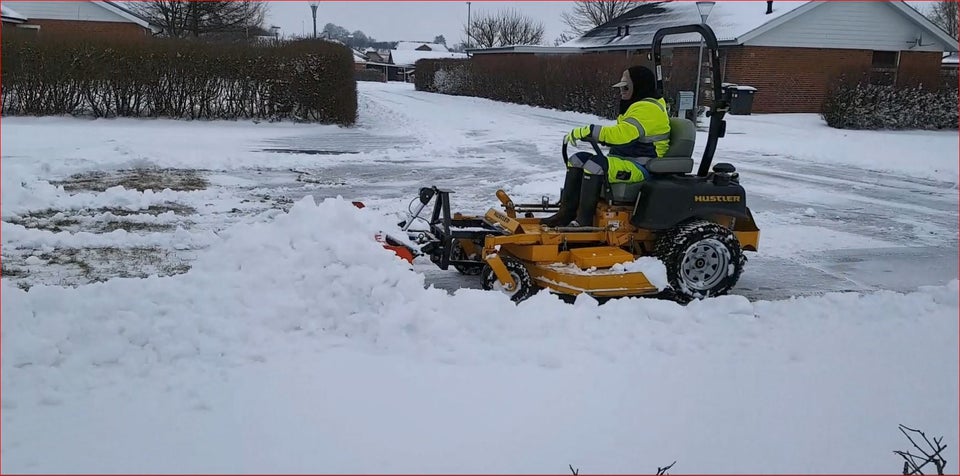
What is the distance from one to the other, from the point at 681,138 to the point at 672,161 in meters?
0.20

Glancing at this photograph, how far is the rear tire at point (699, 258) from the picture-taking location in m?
5.63

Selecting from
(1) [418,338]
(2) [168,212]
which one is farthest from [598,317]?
(2) [168,212]

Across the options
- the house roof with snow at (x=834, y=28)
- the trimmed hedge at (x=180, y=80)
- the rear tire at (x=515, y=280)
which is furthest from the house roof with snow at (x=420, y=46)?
the rear tire at (x=515, y=280)

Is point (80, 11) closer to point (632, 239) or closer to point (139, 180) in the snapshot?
point (139, 180)

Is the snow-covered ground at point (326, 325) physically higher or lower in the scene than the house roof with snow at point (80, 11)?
lower

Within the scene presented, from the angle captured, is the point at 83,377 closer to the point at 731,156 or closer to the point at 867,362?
the point at 867,362

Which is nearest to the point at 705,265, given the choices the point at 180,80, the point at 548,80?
the point at 180,80

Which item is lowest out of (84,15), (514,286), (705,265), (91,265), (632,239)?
(91,265)

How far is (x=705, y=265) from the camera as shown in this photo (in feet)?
19.1

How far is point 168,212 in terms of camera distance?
26.8ft

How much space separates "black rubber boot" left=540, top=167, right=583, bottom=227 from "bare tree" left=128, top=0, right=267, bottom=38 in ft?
101

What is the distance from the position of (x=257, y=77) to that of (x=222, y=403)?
1589 centimetres

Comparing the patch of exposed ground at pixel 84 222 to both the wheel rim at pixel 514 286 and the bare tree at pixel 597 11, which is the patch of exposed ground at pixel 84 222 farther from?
the bare tree at pixel 597 11

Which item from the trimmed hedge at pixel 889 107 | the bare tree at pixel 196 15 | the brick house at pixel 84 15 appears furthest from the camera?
the bare tree at pixel 196 15
